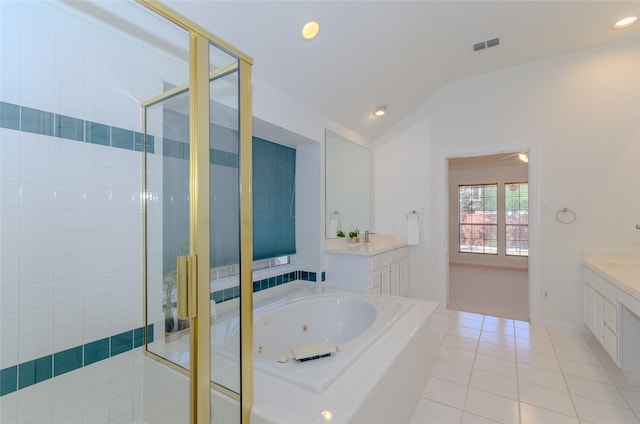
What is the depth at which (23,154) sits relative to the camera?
1.22m

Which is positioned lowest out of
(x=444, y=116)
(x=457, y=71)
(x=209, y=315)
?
(x=209, y=315)

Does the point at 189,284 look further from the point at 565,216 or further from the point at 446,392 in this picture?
the point at 565,216

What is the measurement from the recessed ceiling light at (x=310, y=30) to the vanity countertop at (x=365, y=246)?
1928mm

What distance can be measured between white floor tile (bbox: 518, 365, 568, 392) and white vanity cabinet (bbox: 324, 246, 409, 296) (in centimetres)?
134

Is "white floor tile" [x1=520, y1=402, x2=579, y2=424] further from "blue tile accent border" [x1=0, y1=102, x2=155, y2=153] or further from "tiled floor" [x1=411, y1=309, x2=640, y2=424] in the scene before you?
"blue tile accent border" [x1=0, y1=102, x2=155, y2=153]

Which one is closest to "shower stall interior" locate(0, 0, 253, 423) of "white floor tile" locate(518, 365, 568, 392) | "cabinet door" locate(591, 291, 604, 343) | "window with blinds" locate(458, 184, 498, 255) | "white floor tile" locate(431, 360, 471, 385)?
"white floor tile" locate(431, 360, 471, 385)

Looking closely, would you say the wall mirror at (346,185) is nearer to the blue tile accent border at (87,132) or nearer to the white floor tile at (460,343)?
the white floor tile at (460,343)

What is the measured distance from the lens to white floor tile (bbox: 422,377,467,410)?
1876mm

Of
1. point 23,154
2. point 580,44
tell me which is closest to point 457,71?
point 580,44

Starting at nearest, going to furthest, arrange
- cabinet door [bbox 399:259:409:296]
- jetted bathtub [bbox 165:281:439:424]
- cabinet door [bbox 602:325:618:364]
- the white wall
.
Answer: jetted bathtub [bbox 165:281:439:424], cabinet door [bbox 602:325:618:364], the white wall, cabinet door [bbox 399:259:409:296]

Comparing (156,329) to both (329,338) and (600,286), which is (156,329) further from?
(600,286)

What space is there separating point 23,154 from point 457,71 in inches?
151

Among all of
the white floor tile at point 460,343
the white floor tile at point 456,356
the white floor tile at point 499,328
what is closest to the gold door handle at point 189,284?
the white floor tile at point 456,356

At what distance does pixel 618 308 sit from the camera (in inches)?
81.4
